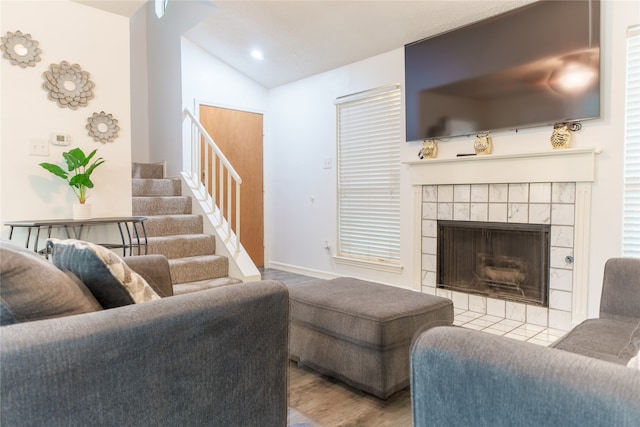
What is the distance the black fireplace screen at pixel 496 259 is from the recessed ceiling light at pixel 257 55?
110 inches

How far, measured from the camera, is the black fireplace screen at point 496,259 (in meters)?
3.12

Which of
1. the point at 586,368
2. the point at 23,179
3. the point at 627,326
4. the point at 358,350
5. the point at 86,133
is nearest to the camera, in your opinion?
the point at 586,368

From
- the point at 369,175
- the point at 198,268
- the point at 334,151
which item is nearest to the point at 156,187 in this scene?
the point at 198,268

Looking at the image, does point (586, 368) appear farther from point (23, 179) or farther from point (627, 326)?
point (23, 179)

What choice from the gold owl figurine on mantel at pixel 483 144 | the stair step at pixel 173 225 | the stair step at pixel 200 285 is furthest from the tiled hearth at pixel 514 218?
the stair step at pixel 173 225

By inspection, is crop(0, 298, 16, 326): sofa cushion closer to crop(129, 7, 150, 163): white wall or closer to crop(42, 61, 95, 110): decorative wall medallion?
crop(42, 61, 95, 110): decorative wall medallion

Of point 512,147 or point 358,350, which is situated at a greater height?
point 512,147

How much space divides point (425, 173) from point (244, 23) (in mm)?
2405

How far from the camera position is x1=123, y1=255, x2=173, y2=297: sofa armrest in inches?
72.3

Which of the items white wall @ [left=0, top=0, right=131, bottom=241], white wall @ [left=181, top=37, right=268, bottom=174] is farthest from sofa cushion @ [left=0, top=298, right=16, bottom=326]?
white wall @ [left=181, top=37, right=268, bottom=174]

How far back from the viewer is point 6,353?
0.77m

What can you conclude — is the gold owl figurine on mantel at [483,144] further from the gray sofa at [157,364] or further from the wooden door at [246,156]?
the wooden door at [246,156]

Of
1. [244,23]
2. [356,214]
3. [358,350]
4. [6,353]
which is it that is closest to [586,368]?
[6,353]

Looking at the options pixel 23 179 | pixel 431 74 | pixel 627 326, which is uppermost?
pixel 431 74
